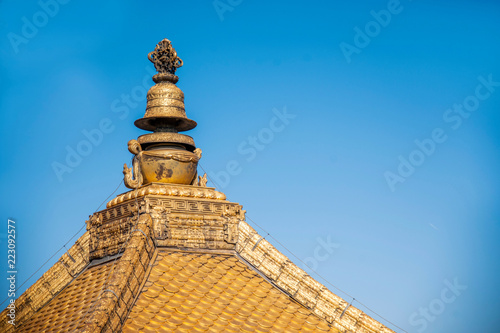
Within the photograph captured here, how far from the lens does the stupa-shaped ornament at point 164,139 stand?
1462 centimetres

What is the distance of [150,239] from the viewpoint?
13.2m

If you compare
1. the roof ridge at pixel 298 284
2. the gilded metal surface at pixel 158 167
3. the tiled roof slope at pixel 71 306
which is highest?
the gilded metal surface at pixel 158 167

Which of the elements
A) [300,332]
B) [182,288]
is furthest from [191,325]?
[300,332]

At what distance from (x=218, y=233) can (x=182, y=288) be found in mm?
1559

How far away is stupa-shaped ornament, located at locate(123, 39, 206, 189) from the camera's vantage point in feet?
48.0

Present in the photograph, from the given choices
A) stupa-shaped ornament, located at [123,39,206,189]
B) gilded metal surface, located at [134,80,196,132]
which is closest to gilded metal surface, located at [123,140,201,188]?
stupa-shaped ornament, located at [123,39,206,189]

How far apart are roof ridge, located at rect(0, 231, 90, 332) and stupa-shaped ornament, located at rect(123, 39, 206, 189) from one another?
1.61 metres

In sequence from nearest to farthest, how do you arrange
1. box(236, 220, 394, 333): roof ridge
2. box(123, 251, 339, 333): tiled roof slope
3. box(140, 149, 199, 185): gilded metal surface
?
box(123, 251, 339, 333): tiled roof slope, box(236, 220, 394, 333): roof ridge, box(140, 149, 199, 185): gilded metal surface

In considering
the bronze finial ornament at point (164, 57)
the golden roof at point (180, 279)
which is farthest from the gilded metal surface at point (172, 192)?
the bronze finial ornament at point (164, 57)

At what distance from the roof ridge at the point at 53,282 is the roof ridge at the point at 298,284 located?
3010 millimetres

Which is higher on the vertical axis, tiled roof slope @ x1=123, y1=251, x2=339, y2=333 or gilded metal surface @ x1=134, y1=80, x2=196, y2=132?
gilded metal surface @ x1=134, y1=80, x2=196, y2=132

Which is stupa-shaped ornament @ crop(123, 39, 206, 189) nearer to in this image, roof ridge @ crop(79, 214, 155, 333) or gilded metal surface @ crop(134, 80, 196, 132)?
gilded metal surface @ crop(134, 80, 196, 132)

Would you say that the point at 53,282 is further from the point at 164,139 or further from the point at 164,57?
the point at 164,57

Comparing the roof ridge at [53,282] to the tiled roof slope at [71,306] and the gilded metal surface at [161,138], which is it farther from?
the gilded metal surface at [161,138]
